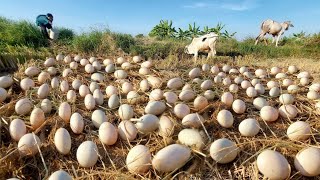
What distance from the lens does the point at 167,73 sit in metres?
3.88

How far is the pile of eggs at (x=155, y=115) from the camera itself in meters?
1.98

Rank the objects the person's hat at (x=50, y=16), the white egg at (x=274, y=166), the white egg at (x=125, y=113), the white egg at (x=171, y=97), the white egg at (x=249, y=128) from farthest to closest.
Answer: the person's hat at (x=50, y=16)
the white egg at (x=171, y=97)
the white egg at (x=125, y=113)
the white egg at (x=249, y=128)
the white egg at (x=274, y=166)

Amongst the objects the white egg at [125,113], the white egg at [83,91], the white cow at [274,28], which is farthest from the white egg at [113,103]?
the white cow at [274,28]

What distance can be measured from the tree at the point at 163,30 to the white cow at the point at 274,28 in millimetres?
3472

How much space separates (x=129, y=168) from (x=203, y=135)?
0.57 m

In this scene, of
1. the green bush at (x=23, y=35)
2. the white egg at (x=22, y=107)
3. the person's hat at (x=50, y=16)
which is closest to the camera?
the white egg at (x=22, y=107)

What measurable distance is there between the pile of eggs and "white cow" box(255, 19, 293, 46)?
349 inches

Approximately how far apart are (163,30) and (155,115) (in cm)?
1234

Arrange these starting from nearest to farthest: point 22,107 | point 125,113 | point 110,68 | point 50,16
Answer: point 125,113
point 22,107
point 110,68
point 50,16

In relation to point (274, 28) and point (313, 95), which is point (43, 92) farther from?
point (274, 28)

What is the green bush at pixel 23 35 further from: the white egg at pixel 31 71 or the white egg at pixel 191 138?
the white egg at pixel 191 138

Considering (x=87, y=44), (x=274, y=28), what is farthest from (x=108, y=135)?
(x=274, y=28)

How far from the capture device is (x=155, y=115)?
2.62 m

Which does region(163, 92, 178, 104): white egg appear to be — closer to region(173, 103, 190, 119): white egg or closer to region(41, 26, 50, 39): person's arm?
region(173, 103, 190, 119): white egg
